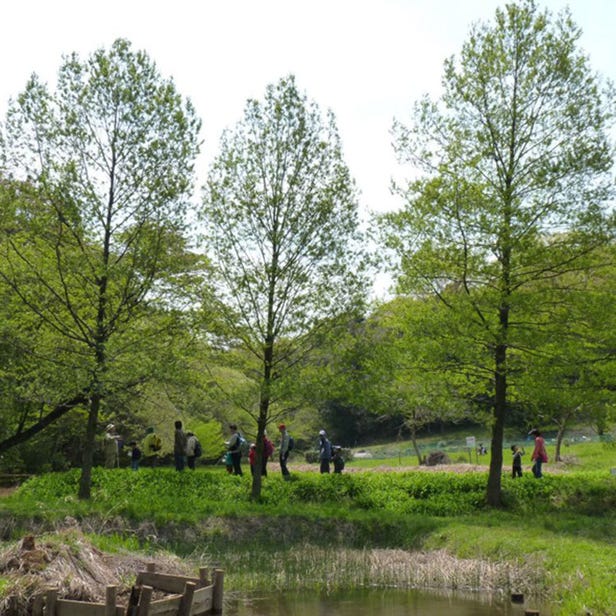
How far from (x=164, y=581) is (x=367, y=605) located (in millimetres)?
3514

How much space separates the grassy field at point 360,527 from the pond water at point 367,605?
54 cm

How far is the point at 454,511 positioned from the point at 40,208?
12.0 m

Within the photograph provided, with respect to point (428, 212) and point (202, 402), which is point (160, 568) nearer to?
point (202, 402)

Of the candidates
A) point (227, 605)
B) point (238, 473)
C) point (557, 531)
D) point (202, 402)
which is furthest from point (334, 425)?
point (227, 605)

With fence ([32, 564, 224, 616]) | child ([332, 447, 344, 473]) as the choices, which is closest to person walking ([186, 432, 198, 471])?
child ([332, 447, 344, 473])

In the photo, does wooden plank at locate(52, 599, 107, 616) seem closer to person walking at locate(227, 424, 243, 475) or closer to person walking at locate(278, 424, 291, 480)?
person walking at locate(278, 424, 291, 480)

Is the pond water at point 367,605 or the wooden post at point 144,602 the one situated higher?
the wooden post at point 144,602

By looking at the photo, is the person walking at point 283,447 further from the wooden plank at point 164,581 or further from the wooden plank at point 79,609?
the wooden plank at point 79,609

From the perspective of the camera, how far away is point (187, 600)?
30.9 ft

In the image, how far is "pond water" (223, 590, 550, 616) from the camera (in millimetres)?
11266

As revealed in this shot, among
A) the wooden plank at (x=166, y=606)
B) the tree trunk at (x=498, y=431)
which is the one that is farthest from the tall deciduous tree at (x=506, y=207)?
the wooden plank at (x=166, y=606)

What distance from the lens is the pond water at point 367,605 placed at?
11.3 meters

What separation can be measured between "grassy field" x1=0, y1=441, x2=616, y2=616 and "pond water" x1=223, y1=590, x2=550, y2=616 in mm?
540

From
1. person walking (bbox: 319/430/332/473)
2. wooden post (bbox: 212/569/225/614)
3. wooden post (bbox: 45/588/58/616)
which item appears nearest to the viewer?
wooden post (bbox: 45/588/58/616)
